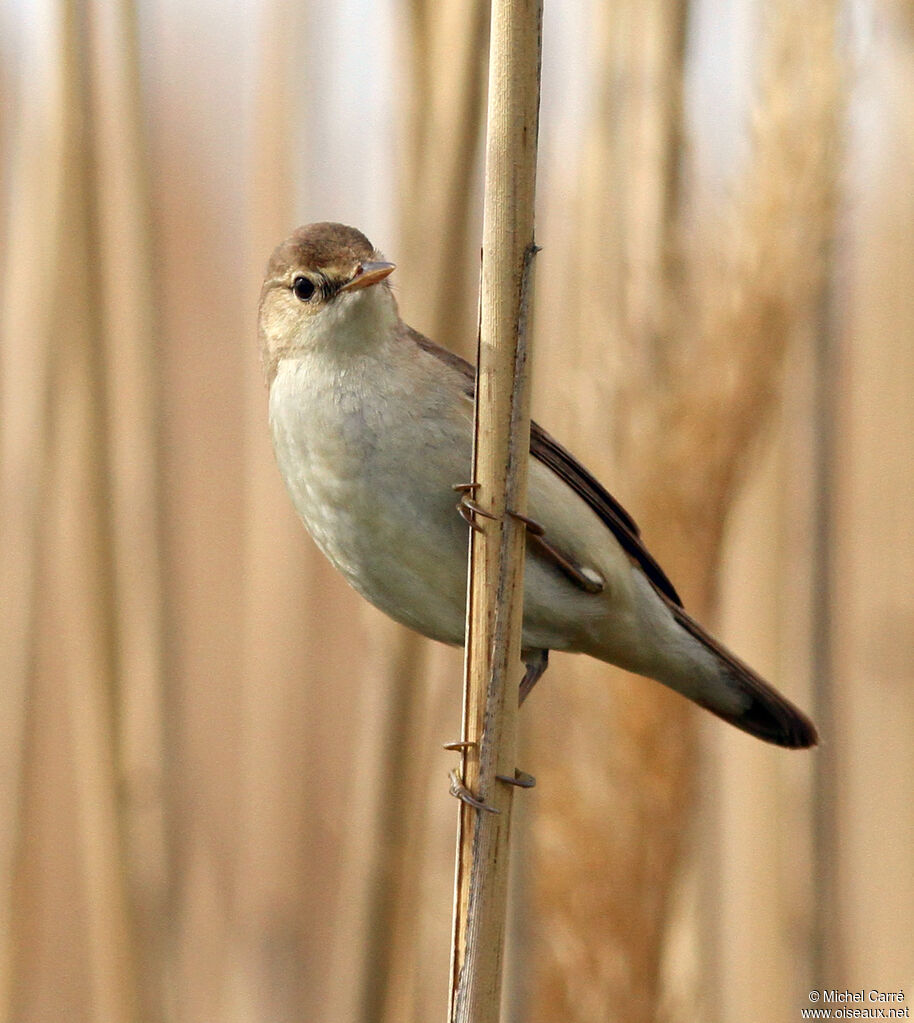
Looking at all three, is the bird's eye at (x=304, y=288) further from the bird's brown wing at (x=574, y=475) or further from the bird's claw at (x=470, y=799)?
the bird's claw at (x=470, y=799)

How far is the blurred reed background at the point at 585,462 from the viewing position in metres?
1.64

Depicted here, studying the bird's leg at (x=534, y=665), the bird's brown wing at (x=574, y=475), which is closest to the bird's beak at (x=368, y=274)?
the bird's brown wing at (x=574, y=475)

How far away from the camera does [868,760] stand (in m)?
2.50

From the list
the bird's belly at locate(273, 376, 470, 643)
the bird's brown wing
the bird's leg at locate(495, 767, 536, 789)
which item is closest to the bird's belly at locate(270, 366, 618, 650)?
the bird's belly at locate(273, 376, 470, 643)

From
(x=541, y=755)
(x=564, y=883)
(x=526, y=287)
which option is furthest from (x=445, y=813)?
(x=526, y=287)

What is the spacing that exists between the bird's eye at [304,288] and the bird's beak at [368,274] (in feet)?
0.31

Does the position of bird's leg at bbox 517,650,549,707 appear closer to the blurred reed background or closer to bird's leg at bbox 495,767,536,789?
the blurred reed background

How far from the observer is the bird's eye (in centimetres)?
173

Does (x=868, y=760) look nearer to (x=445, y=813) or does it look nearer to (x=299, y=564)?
(x=445, y=813)

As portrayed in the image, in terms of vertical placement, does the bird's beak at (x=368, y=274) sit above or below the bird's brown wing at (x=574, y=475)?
above

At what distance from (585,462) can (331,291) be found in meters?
0.47

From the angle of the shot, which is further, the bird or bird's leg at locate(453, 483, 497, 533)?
the bird

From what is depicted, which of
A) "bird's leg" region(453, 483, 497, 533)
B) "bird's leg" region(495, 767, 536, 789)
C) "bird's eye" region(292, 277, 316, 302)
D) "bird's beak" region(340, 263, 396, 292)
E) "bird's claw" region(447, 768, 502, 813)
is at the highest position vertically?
"bird's eye" region(292, 277, 316, 302)

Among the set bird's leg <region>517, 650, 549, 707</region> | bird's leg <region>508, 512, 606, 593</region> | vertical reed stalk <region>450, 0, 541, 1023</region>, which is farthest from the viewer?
bird's leg <region>517, 650, 549, 707</region>
